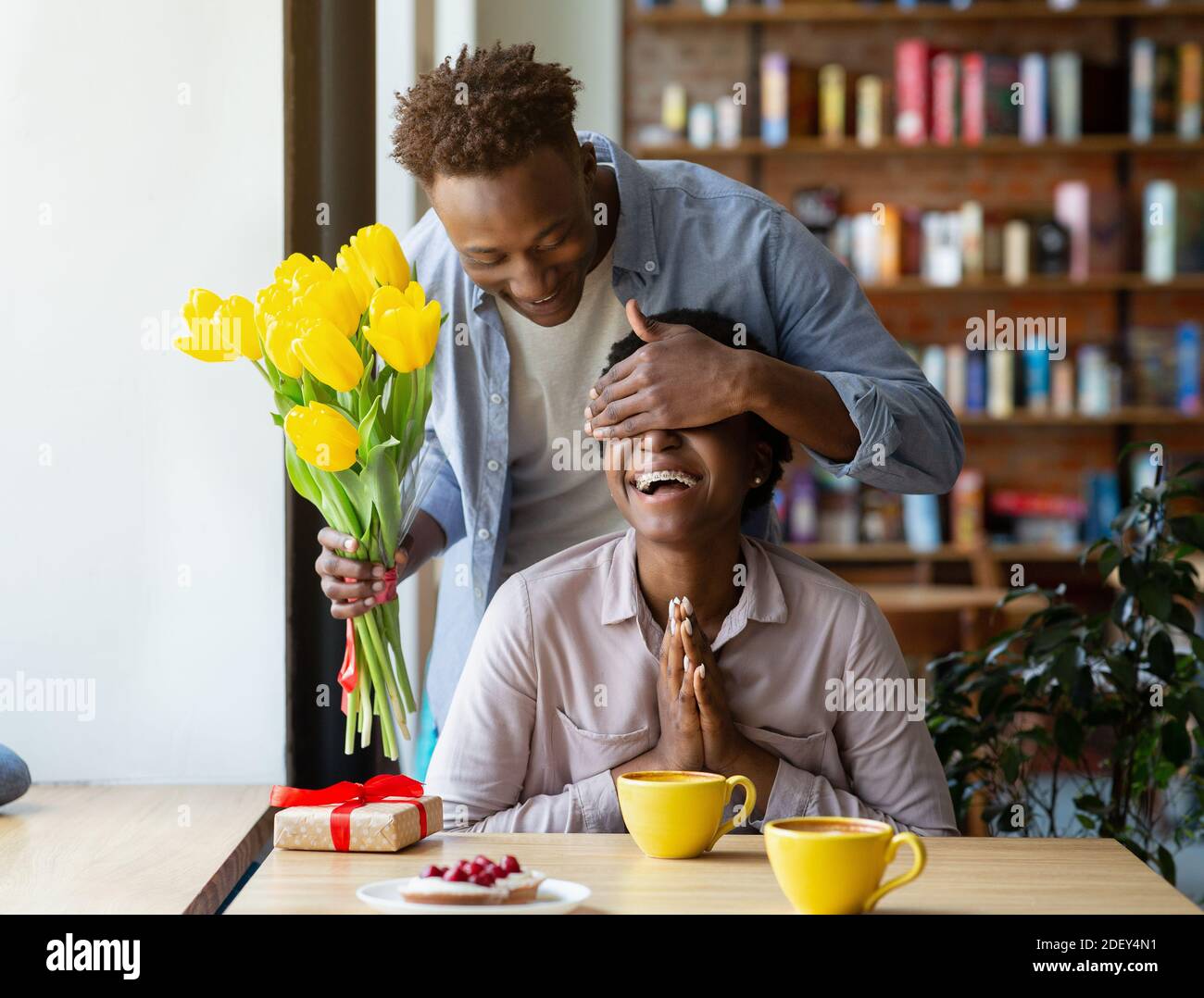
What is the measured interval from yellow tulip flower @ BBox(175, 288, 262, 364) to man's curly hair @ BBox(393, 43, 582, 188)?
12.6 inches

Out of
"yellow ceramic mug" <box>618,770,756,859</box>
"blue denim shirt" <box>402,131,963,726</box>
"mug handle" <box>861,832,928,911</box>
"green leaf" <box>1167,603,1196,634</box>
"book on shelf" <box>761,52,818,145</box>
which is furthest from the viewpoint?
"book on shelf" <box>761,52,818,145</box>

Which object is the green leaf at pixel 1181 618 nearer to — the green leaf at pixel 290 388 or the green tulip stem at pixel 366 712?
the green tulip stem at pixel 366 712

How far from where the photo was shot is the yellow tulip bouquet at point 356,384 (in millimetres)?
1271

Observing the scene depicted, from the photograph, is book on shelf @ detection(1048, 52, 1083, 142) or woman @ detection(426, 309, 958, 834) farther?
book on shelf @ detection(1048, 52, 1083, 142)

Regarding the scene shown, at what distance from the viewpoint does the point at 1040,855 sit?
127 cm

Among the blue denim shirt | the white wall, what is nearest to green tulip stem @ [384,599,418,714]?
the blue denim shirt

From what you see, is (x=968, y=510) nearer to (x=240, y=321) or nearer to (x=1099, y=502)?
(x=1099, y=502)

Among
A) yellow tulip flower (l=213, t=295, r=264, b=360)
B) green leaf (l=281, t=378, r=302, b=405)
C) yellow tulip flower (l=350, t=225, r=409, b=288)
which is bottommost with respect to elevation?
green leaf (l=281, t=378, r=302, b=405)

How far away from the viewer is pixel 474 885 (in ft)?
3.52

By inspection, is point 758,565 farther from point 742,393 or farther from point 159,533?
point 159,533

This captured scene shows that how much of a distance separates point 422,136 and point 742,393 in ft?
1.55

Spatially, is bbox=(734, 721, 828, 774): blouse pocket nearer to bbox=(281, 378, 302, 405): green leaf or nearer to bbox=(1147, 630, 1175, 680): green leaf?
bbox=(281, 378, 302, 405): green leaf

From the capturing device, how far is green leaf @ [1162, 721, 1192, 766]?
2.13m
